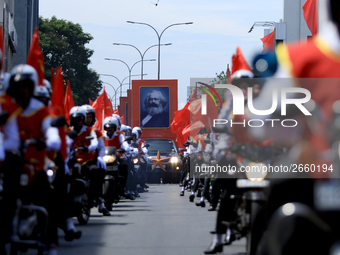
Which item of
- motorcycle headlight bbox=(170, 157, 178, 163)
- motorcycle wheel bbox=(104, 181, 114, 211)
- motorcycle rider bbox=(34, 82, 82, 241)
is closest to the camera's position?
motorcycle rider bbox=(34, 82, 82, 241)

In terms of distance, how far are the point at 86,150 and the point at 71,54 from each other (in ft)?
185

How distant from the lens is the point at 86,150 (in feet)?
38.5

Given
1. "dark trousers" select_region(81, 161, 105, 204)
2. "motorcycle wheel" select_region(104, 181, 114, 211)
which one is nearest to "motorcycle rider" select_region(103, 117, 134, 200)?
"motorcycle wheel" select_region(104, 181, 114, 211)

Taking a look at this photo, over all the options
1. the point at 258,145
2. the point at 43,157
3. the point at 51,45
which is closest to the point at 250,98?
the point at 258,145

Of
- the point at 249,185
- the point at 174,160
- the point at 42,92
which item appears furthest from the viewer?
the point at 174,160

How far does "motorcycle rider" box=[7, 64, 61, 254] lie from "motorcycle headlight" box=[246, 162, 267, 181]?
6.32ft

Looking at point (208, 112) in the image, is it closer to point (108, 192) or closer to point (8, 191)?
point (108, 192)

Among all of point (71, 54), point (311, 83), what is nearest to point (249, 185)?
point (311, 83)

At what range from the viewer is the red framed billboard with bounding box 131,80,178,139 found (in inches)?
1353

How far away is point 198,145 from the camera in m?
21.4

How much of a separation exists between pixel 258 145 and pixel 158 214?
748cm

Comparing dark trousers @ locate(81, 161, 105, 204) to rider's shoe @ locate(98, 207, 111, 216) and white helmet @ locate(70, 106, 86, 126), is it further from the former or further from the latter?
rider's shoe @ locate(98, 207, 111, 216)

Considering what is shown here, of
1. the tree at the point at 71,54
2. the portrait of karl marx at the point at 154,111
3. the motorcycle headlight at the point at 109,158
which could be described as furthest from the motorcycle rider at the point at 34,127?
the tree at the point at 71,54

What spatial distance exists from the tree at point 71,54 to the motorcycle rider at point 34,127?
186ft
